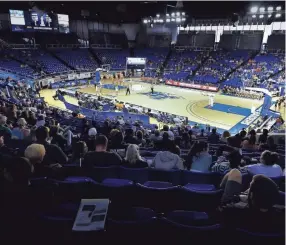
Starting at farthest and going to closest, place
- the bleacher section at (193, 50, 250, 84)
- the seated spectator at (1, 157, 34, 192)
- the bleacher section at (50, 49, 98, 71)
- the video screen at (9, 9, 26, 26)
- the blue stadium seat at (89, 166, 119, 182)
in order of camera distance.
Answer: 1. the bleacher section at (50, 49, 98, 71)
2. the bleacher section at (193, 50, 250, 84)
3. the video screen at (9, 9, 26, 26)
4. the blue stadium seat at (89, 166, 119, 182)
5. the seated spectator at (1, 157, 34, 192)

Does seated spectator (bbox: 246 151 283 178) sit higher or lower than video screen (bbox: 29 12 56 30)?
lower

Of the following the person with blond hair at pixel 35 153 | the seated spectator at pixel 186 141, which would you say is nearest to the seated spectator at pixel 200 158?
the person with blond hair at pixel 35 153

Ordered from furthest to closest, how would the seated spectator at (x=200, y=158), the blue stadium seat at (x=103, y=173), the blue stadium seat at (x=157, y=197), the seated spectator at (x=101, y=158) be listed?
1. the seated spectator at (x=200, y=158)
2. the seated spectator at (x=101, y=158)
3. the blue stadium seat at (x=103, y=173)
4. the blue stadium seat at (x=157, y=197)

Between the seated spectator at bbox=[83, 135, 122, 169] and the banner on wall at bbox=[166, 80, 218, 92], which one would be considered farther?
the banner on wall at bbox=[166, 80, 218, 92]

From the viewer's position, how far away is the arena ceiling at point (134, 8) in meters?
38.5

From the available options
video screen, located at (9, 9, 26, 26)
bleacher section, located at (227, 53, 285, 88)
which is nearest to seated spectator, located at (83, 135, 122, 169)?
bleacher section, located at (227, 53, 285, 88)

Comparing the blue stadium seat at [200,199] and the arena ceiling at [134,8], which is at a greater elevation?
the arena ceiling at [134,8]

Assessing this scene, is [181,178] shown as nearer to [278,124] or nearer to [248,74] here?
[278,124]

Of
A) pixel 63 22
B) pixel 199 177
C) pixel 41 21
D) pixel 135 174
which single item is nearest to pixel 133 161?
pixel 135 174

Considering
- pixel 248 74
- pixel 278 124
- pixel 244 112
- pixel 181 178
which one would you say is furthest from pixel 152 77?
pixel 181 178

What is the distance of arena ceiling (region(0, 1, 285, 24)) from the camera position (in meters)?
38.5

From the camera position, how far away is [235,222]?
3.56m

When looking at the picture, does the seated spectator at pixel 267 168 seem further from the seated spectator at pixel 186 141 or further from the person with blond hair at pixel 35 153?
the seated spectator at pixel 186 141

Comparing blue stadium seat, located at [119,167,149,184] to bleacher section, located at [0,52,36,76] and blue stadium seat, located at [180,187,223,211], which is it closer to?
blue stadium seat, located at [180,187,223,211]
